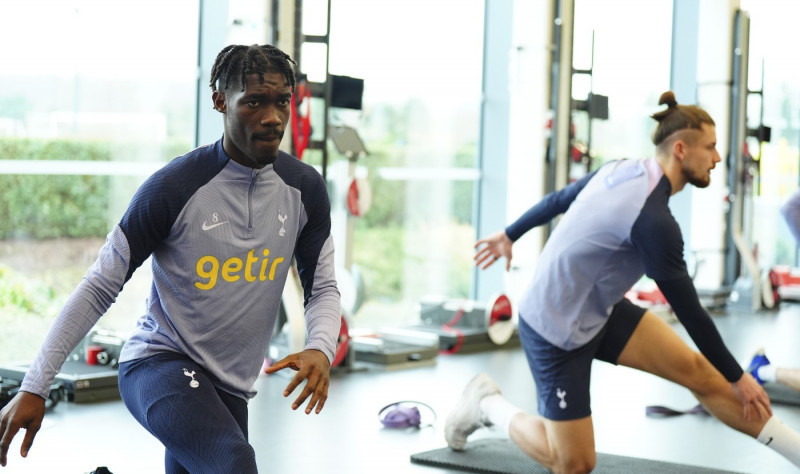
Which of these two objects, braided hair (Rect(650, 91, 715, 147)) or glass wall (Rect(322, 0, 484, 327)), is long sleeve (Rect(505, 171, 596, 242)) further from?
glass wall (Rect(322, 0, 484, 327))

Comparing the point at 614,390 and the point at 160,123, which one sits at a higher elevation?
the point at 160,123

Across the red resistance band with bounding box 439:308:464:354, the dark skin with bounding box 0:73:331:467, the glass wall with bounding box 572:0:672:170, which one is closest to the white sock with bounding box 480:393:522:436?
the dark skin with bounding box 0:73:331:467

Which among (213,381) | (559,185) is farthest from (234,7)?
(213,381)

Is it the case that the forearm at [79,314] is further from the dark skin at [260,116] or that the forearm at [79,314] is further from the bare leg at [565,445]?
the bare leg at [565,445]

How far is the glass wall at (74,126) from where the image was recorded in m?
5.75

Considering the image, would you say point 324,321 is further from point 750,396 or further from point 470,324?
point 470,324

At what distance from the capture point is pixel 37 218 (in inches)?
233

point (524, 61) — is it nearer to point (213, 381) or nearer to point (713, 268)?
point (713, 268)

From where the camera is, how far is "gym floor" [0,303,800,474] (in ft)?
13.3

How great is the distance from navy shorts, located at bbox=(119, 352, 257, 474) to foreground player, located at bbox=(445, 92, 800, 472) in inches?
55.3

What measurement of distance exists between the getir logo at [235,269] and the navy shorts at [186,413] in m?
0.19

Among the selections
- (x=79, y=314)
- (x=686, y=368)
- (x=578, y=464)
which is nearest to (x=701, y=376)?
(x=686, y=368)

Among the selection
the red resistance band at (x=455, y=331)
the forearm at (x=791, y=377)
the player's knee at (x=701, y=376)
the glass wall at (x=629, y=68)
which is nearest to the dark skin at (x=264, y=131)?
the player's knee at (x=701, y=376)

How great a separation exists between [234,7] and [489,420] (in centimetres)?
309
